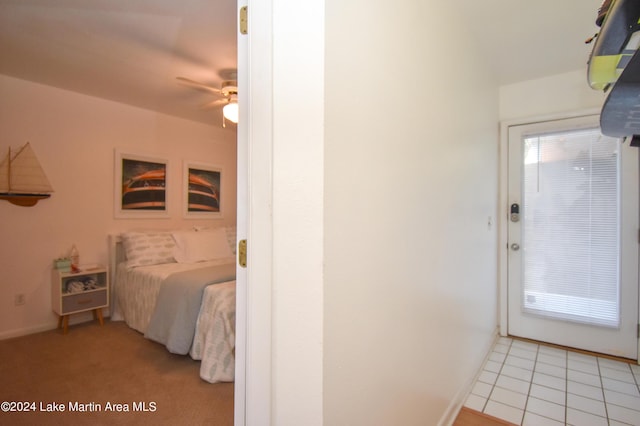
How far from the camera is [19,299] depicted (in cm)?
277

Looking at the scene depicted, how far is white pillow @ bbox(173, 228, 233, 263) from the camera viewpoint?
11.2 feet

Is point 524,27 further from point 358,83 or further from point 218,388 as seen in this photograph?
point 218,388

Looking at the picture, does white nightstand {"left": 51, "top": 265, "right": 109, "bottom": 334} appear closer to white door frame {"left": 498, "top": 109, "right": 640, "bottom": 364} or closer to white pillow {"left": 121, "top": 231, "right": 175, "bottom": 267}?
white pillow {"left": 121, "top": 231, "right": 175, "bottom": 267}

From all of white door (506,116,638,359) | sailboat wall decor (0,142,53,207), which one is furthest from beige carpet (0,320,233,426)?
white door (506,116,638,359)

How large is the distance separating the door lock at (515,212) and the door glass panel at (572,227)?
2.4 inches

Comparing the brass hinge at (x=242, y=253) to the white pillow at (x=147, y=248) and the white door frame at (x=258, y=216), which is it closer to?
the white door frame at (x=258, y=216)

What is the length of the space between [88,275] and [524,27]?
4331mm

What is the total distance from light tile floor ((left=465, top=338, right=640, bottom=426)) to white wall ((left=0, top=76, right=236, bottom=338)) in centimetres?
387

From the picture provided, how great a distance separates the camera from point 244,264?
33.2 inches

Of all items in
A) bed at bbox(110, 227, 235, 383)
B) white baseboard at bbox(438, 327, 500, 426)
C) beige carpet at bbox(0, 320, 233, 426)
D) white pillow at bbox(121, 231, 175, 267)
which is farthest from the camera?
white pillow at bbox(121, 231, 175, 267)

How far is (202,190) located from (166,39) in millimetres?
2320

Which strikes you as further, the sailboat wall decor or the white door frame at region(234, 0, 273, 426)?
the sailboat wall decor

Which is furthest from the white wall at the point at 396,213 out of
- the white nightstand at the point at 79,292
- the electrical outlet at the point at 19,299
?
the electrical outlet at the point at 19,299

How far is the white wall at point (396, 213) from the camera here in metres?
0.79
